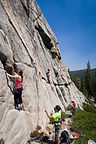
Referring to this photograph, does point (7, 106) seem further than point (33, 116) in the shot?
No

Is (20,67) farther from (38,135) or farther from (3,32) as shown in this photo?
(38,135)

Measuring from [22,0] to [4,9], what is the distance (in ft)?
16.4

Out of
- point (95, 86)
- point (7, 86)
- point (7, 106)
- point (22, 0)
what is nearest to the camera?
point (7, 106)

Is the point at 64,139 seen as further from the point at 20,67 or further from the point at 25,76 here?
the point at 20,67

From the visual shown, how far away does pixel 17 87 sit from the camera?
6910 millimetres

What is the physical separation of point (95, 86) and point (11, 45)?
6799 centimetres

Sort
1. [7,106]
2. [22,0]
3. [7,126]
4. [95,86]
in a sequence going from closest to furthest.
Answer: [7,126], [7,106], [22,0], [95,86]

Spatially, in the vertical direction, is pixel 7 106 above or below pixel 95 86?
below

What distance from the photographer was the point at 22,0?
39.9 ft

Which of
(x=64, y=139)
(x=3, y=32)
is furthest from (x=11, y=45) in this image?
(x=64, y=139)

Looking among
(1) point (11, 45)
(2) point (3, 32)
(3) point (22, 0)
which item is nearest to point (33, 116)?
(1) point (11, 45)

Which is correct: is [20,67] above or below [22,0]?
below

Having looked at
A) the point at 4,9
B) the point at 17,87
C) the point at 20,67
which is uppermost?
the point at 4,9

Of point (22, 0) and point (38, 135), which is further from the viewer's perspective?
point (22, 0)
